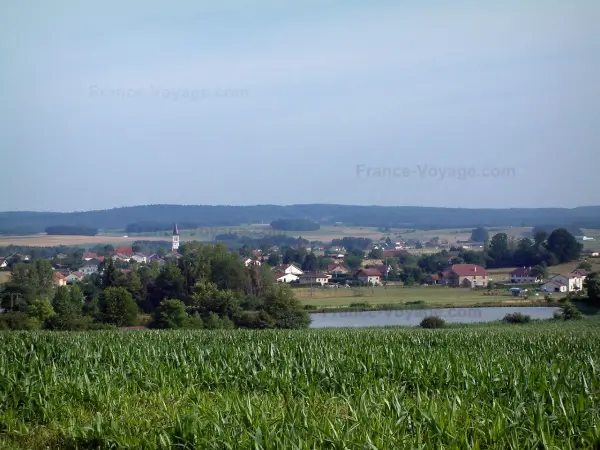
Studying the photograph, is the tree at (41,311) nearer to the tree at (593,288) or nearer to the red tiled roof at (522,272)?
the tree at (593,288)

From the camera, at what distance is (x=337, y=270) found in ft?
294

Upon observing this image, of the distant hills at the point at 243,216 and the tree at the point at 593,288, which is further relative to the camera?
the distant hills at the point at 243,216

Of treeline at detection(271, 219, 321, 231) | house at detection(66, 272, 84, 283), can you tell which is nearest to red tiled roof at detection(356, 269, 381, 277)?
house at detection(66, 272, 84, 283)

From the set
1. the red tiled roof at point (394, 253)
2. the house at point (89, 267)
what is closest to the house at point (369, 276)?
the red tiled roof at point (394, 253)

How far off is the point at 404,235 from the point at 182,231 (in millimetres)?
38880

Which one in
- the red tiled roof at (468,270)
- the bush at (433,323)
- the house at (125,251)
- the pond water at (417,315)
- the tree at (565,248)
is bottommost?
the pond water at (417,315)

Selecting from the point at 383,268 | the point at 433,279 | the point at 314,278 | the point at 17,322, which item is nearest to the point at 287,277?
the point at 314,278

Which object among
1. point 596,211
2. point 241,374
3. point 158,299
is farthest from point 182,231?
point 241,374

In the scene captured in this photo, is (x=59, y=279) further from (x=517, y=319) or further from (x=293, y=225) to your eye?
(x=517, y=319)

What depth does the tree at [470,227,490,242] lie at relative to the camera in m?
99.8

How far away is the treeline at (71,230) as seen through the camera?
117219 millimetres

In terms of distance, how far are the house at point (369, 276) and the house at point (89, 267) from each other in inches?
1246

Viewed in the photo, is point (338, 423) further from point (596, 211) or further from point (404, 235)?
point (404, 235)

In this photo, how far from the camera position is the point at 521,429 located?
7.25 meters
